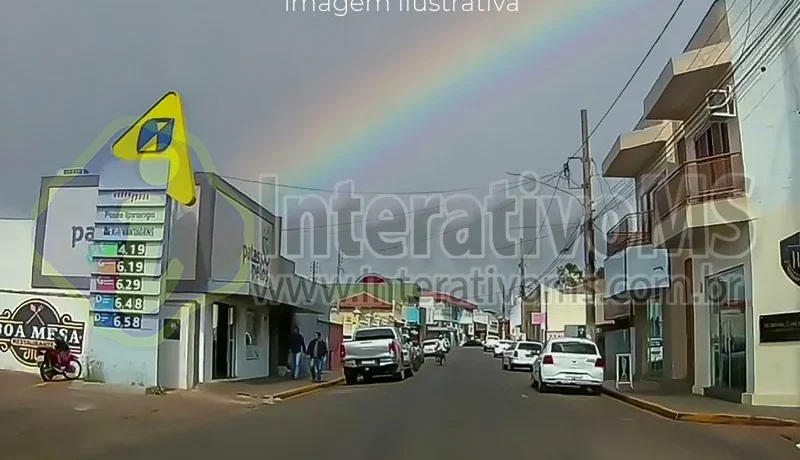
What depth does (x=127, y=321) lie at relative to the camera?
78.0 feet

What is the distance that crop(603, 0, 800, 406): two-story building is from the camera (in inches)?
856

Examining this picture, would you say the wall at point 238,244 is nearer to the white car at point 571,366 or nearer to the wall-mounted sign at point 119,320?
the wall-mounted sign at point 119,320

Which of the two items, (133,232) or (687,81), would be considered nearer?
(133,232)

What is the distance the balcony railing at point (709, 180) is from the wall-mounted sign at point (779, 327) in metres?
3.09

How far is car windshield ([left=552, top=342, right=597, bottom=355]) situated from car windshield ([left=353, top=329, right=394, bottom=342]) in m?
7.39

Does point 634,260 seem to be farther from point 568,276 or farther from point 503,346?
point 568,276

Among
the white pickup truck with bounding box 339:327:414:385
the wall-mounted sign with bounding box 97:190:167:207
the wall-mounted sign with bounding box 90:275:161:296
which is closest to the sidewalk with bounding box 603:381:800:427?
the white pickup truck with bounding box 339:327:414:385

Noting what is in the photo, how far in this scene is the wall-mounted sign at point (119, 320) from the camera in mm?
23719

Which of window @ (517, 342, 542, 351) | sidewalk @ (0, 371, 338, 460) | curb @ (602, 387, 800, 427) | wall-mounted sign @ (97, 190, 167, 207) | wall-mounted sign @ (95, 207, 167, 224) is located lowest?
curb @ (602, 387, 800, 427)

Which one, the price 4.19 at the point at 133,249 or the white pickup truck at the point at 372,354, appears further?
the white pickup truck at the point at 372,354

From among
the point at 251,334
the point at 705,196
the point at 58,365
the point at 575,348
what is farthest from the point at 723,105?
the point at 58,365

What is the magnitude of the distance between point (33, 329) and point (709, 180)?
732 inches

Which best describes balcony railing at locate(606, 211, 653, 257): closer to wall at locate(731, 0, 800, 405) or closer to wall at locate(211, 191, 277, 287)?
wall at locate(731, 0, 800, 405)

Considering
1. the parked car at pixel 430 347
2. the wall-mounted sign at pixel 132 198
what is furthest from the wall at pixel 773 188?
the parked car at pixel 430 347
